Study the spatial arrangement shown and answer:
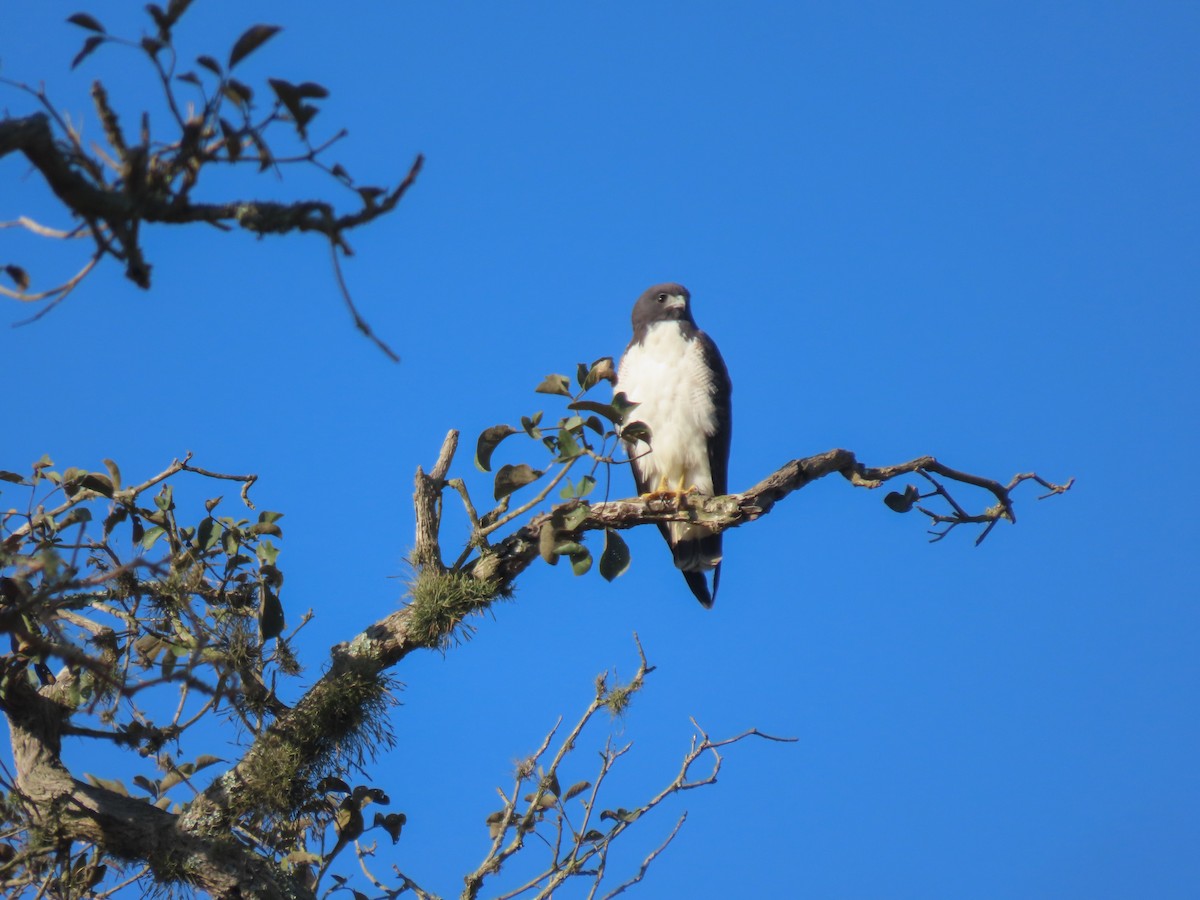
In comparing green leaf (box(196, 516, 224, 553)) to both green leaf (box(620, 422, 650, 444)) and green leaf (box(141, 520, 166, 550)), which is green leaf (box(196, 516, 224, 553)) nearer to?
green leaf (box(141, 520, 166, 550))

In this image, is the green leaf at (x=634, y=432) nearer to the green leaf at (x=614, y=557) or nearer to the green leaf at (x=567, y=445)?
the green leaf at (x=567, y=445)

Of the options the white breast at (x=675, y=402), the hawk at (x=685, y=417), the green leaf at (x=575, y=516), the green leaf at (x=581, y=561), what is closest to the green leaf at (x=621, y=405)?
the green leaf at (x=575, y=516)

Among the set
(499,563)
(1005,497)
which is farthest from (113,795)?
(1005,497)

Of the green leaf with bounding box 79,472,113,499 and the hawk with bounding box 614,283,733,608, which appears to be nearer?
the green leaf with bounding box 79,472,113,499

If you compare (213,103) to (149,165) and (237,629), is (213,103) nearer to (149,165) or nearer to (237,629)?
(149,165)

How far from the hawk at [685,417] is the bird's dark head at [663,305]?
6cm

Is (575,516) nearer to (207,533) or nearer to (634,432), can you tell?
(634,432)

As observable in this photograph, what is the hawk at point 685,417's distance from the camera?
588 cm

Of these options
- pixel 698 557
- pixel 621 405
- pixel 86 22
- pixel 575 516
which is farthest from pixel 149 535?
pixel 698 557

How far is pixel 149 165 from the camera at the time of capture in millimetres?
1785

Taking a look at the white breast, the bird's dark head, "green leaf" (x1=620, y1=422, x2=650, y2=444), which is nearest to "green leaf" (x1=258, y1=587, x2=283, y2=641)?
"green leaf" (x1=620, y1=422, x2=650, y2=444)

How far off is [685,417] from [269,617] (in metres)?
2.81

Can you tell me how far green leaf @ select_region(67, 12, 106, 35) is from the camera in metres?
1.92

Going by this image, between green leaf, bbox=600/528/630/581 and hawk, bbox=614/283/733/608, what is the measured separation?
1878 millimetres
